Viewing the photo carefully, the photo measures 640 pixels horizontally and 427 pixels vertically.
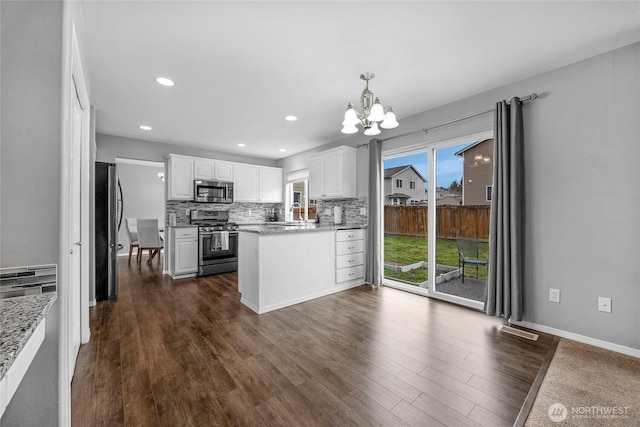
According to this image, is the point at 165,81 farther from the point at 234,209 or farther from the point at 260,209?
the point at 260,209

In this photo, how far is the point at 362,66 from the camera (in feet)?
8.03

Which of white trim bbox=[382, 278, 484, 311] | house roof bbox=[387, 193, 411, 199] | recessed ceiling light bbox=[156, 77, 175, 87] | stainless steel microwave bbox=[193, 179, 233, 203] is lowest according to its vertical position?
white trim bbox=[382, 278, 484, 311]

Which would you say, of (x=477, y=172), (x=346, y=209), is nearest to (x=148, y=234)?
(x=346, y=209)

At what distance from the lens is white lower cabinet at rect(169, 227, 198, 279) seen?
4613mm

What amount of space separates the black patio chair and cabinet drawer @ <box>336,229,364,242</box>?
4.46ft

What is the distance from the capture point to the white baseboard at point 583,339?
7.01 feet

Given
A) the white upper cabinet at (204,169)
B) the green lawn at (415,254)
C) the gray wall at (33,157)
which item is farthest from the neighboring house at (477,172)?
the white upper cabinet at (204,169)

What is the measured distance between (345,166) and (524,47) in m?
2.55

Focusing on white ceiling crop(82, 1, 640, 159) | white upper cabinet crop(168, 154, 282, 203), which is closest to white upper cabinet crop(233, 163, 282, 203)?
white upper cabinet crop(168, 154, 282, 203)

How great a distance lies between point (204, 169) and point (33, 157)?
4.18m

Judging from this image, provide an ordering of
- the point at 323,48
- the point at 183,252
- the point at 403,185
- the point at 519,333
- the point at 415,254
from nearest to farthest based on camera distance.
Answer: the point at 323,48 < the point at 519,333 < the point at 415,254 < the point at 403,185 < the point at 183,252

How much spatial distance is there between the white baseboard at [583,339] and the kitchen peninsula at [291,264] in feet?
6.77

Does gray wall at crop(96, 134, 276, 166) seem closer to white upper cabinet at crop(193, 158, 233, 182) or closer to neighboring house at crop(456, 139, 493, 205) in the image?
white upper cabinet at crop(193, 158, 233, 182)

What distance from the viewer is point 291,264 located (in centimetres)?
332
